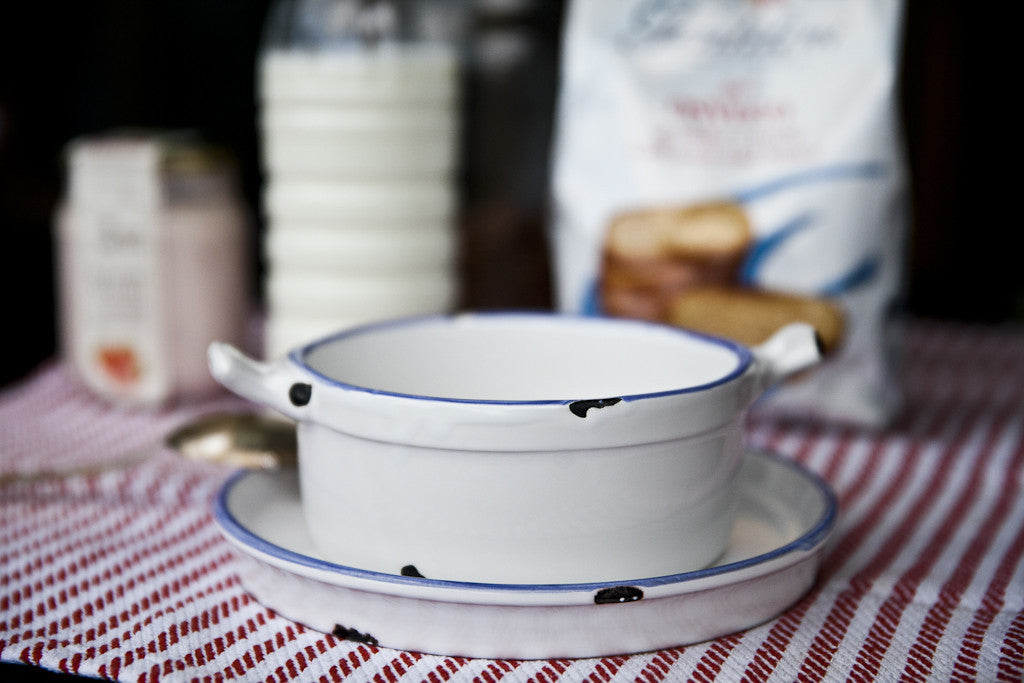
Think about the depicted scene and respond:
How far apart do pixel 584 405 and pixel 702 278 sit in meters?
0.37

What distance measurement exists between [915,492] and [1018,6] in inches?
42.2

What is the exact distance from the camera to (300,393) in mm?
359

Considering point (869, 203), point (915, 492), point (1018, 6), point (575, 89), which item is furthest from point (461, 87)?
point (1018, 6)

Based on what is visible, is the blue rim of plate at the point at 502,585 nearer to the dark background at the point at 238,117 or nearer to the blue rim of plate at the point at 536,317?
the blue rim of plate at the point at 536,317

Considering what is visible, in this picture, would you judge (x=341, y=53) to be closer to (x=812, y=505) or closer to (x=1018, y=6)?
(x=812, y=505)

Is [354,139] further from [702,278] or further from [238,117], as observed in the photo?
[238,117]

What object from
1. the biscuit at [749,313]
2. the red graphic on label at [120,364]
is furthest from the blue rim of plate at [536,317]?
the red graphic on label at [120,364]

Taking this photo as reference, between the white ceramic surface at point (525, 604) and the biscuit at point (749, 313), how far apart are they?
0.27 meters

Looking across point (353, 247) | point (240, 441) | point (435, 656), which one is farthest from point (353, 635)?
point (353, 247)

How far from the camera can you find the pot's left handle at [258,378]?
0.36 metres

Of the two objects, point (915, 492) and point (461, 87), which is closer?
point (915, 492)

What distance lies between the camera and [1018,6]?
1364 mm

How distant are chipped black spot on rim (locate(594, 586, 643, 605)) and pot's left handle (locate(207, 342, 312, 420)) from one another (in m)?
0.12

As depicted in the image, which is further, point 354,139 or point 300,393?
point 354,139
